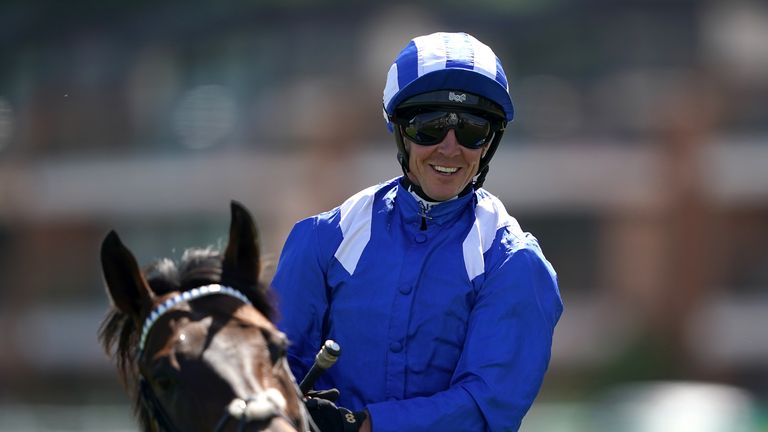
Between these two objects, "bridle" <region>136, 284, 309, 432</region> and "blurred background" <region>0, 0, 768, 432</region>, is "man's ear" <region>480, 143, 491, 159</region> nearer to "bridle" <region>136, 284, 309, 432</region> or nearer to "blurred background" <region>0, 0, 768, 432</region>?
"bridle" <region>136, 284, 309, 432</region>

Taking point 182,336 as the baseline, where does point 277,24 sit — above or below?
above

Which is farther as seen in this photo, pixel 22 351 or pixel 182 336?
pixel 22 351

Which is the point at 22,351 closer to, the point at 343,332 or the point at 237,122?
the point at 237,122

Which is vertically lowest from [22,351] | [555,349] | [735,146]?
[22,351]

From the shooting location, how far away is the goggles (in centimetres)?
365

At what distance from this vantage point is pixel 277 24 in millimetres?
32219

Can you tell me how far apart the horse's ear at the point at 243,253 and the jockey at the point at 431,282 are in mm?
369

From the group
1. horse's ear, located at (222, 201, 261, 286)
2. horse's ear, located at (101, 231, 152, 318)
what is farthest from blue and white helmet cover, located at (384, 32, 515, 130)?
horse's ear, located at (101, 231, 152, 318)

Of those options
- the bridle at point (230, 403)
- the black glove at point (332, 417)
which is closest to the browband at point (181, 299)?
the bridle at point (230, 403)

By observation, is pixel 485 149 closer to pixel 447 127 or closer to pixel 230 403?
pixel 447 127

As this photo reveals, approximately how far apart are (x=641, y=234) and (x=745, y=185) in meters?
2.89

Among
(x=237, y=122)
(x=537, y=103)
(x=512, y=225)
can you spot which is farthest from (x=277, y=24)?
(x=512, y=225)

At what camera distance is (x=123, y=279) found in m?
3.25

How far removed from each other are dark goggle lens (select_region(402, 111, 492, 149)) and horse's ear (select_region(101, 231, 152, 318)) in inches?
34.2
